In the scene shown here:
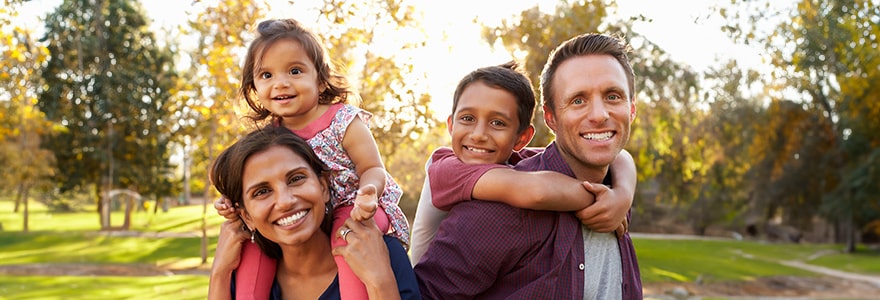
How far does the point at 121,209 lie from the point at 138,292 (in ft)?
109

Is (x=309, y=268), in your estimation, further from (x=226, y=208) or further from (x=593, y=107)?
(x=593, y=107)

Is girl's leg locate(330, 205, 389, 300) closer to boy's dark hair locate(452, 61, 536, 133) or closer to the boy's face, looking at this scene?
the boy's face

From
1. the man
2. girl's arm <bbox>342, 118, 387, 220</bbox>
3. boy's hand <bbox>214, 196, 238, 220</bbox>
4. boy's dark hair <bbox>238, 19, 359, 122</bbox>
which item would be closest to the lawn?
boy's dark hair <bbox>238, 19, 359, 122</bbox>

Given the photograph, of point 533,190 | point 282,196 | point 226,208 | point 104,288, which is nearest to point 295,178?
point 282,196

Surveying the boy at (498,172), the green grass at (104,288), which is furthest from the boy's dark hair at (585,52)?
the green grass at (104,288)

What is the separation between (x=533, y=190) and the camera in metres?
2.50

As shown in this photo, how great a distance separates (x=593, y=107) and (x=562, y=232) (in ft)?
1.38

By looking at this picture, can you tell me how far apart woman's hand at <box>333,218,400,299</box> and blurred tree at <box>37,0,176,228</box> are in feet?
99.7

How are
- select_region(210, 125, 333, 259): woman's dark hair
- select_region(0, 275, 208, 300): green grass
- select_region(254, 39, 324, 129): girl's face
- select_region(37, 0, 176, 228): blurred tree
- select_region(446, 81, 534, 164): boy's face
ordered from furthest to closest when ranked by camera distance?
1. select_region(37, 0, 176, 228): blurred tree
2. select_region(0, 275, 208, 300): green grass
3. select_region(254, 39, 324, 129): girl's face
4. select_region(446, 81, 534, 164): boy's face
5. select_region(210, 125, 333, 259): woman's dark hair

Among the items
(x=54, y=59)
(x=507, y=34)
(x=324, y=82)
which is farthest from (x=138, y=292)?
(x=54, y=59)

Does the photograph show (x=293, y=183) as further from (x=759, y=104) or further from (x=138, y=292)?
(x=759, y=104)

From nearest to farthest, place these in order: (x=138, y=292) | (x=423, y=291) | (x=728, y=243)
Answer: (x=423, y=291)
(x=138, y=292)
(x=728, y=243)

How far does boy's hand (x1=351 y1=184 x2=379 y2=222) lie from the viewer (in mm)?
2572

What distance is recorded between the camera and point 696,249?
32844 mm
